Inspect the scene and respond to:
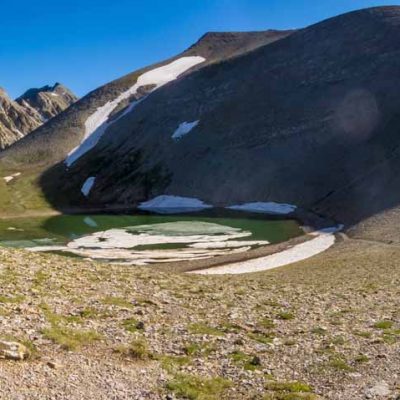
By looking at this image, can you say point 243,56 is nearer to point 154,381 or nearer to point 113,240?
point 113,240

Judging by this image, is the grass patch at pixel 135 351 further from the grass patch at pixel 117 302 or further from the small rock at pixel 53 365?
the grass patch at pixel 117 302

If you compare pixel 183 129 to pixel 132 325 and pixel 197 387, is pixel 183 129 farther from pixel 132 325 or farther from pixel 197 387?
pixel 197 387

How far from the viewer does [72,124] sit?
17475 cm

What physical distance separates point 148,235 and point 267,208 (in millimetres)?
30872

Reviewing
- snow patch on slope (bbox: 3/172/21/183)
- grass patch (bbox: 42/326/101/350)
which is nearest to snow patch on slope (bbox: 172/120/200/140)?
snow patch on slope (bbox: 3/172/21/183)

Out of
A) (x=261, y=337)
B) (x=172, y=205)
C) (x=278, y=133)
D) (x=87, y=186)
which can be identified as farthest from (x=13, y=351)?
(x=87, y=186)

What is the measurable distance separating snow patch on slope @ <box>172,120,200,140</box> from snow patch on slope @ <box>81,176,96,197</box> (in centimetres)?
2587

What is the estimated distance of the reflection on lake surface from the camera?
190ft

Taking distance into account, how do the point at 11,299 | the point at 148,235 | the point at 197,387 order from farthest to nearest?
the point at 148,235 < the point at 11,299 < the point at 197,387

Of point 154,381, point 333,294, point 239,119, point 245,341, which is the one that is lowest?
point 333,294

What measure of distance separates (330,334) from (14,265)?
51.5 ft

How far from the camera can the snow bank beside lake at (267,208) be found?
90800 millimetres

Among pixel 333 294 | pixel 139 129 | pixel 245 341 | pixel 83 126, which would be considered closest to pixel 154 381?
pixel 245 341

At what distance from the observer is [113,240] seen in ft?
225
